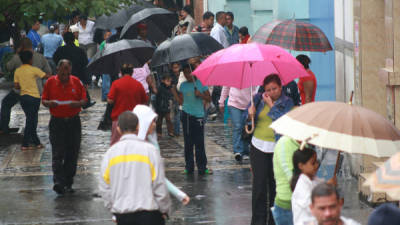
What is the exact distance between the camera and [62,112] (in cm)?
1132

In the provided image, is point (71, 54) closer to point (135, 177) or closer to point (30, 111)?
point (30, 111)

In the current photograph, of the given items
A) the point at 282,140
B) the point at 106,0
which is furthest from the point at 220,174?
the point at 282,140

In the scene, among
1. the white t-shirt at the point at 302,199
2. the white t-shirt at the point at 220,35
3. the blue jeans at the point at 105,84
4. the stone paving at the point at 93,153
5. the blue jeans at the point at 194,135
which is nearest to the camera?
the white t-shirt at the point at 302,199

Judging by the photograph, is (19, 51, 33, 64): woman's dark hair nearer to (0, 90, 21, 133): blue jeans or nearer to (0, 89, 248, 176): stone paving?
(0, 90, 21, 133): blue jeans

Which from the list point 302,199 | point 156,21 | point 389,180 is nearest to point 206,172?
point 302,199

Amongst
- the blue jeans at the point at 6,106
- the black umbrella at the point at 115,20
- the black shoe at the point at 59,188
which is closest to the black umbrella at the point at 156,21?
the black umbrella at the point at 115,20

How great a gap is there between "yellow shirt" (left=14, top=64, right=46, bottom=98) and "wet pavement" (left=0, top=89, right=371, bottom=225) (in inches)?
45.3

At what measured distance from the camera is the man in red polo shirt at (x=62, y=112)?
37.0 feet

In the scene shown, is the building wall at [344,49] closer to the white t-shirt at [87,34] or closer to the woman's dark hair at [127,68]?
the woman's dark hair at [127,68]

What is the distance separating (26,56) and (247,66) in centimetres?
563

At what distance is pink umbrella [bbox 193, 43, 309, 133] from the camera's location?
29.4 ft

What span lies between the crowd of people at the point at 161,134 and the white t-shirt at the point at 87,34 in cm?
238

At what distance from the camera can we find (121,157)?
646 cm

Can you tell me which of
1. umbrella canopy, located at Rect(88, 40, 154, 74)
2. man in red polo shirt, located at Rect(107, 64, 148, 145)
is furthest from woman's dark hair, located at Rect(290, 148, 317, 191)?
umbrella canopy, located at Rect(88, 40, 154, 74)
